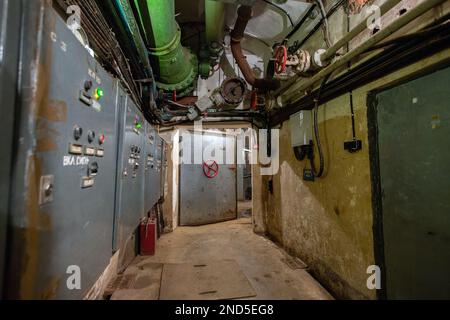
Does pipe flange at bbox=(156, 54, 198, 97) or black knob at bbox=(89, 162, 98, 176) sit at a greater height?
pipe flange at bbox=(156, 54, 198, 97)

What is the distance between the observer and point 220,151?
4.78 m

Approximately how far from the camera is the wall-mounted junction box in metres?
2.40

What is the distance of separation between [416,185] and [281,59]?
1570 mm

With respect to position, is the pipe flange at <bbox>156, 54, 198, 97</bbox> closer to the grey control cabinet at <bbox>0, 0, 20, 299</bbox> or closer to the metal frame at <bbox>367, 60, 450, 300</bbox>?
the metal frame at <bbox>367, 60, 450, 300</bbox>

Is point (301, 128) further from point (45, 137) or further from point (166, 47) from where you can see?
point (45, 137)

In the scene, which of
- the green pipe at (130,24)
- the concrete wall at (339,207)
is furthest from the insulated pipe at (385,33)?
the green pipe at (130,24)

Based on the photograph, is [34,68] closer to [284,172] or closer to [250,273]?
[250,273]

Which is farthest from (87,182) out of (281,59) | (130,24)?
(281,59)

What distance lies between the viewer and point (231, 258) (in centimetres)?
279

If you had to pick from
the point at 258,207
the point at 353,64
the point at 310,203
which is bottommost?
the point at 258,207

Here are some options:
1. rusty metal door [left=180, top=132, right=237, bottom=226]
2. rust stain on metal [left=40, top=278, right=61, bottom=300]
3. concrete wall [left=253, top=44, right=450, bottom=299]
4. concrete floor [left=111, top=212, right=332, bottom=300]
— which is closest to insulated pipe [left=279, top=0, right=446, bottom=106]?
concrete wall [left=253, top=44, right=450, bottom=299]

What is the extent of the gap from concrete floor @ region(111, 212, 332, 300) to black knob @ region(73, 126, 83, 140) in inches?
62.0
